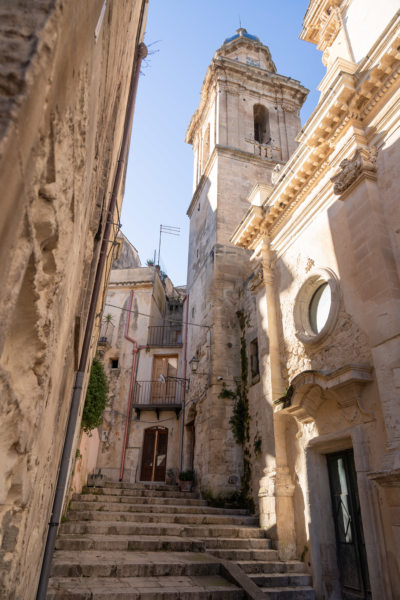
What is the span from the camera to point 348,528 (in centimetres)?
663

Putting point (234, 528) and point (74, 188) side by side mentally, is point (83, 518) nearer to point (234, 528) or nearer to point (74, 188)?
point (234, 528)

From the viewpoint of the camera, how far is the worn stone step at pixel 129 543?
A: 6.45 metres

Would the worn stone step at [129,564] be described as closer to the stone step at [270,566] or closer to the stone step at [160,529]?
the stone step at [270,566]

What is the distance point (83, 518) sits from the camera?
26.2 feet

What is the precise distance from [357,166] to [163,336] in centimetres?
1480

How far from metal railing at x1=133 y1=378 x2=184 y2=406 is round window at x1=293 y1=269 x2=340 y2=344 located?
9641 mm

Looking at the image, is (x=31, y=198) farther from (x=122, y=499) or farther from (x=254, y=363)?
(x=254, y=363)

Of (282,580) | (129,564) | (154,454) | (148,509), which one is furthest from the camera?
(154,454)

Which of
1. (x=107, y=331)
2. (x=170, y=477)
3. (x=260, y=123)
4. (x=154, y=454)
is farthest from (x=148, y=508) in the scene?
(x=260, y=123)

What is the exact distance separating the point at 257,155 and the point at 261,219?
781 centimetres

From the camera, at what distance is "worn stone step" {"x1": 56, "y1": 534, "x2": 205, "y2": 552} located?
6449mm

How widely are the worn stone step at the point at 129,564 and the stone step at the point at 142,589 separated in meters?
0.11

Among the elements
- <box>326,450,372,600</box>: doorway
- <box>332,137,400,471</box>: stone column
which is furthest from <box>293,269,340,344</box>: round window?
<box>326,450,372,600</box>: doorway

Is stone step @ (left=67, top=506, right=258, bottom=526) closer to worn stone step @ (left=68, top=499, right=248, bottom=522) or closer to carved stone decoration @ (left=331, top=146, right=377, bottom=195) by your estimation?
worn stone step @ (left=68, top=499, right=248, bottom=522)
